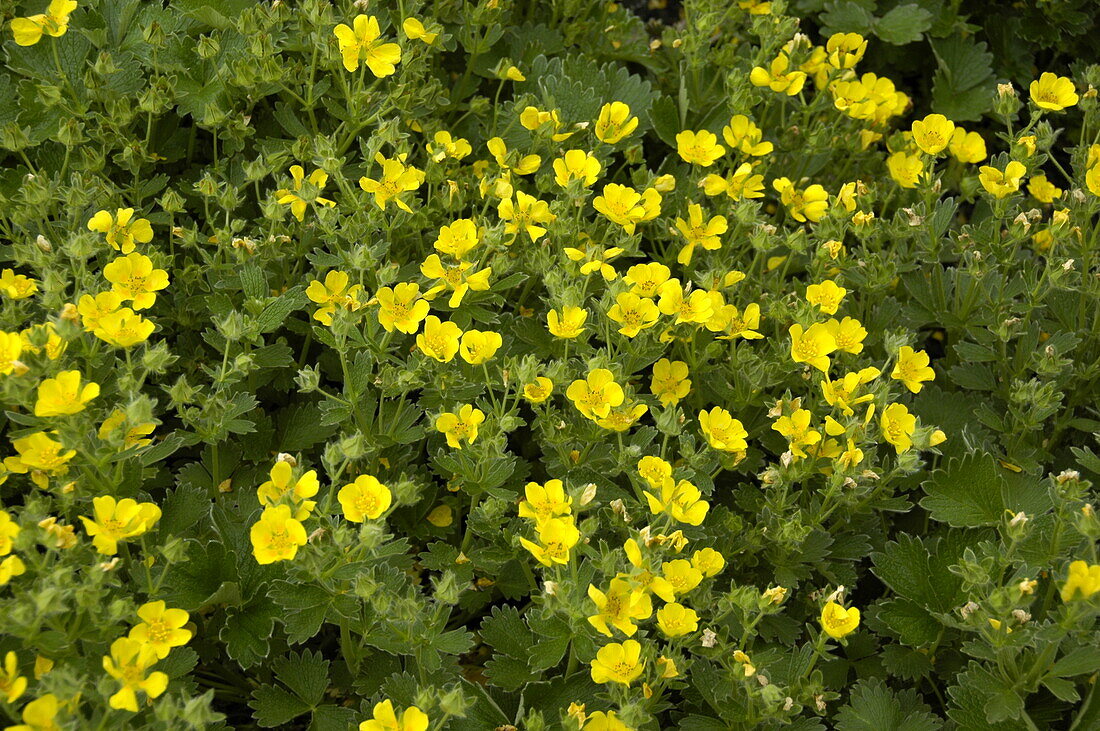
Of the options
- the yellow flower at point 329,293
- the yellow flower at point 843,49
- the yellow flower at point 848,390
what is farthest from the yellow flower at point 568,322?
the yellow flower at point 843,49

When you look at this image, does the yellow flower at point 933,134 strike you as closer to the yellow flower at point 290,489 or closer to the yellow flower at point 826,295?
the yellow flower at point 826,295

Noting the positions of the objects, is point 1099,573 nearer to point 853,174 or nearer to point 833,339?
point 833,339

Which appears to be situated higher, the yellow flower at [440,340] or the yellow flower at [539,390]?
the yellow flower at [440,340]

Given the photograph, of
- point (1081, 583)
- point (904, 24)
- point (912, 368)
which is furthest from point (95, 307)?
point (904, 24)

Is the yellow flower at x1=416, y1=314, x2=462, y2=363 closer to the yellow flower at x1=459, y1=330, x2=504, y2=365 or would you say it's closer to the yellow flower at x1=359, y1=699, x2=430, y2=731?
the yellow flower at x1=459, y1=330, x2=504, y2=365

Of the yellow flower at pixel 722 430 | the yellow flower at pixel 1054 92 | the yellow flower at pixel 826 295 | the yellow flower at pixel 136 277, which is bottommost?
the yellow flower at pixel 722 430
